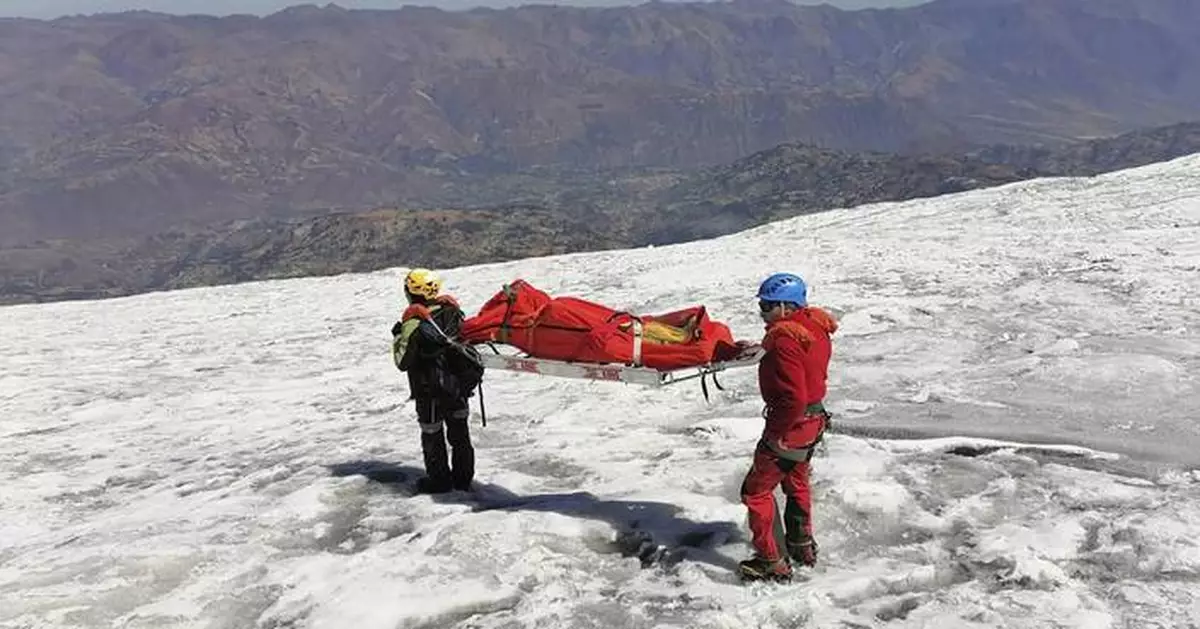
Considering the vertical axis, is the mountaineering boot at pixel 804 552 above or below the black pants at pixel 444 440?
below

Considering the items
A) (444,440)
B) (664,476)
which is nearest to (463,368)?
(444,440)

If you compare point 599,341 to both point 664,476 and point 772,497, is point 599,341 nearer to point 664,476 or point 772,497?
point 664,476

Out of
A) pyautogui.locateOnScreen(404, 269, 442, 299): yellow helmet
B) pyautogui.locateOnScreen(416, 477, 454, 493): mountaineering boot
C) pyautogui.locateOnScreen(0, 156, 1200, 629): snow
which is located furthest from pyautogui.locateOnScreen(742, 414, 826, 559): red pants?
pyautogui.locateOnScreen(404, 269, 442, 299): yellow helmet

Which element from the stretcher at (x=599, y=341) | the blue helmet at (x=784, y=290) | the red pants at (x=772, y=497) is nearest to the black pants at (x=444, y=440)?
the stretcher at (x=599, y=341)

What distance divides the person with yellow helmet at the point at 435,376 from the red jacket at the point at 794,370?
3.47m

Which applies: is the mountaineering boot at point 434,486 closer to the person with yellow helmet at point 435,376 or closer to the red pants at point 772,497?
the person with yellow helmet at point 435,376

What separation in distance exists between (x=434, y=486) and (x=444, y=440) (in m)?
0.49

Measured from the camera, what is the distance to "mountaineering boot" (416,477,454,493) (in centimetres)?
1005

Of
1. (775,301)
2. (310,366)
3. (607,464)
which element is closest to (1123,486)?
(775,301)

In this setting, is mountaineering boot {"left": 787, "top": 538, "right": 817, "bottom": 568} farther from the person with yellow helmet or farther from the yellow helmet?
the yellow helmet

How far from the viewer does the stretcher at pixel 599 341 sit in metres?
8.84

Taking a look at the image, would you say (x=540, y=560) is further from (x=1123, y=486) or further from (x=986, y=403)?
(x=986, y=403)

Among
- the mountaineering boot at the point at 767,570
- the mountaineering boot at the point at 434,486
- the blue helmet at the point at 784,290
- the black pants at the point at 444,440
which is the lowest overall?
the mountaineering boot at the point at 767,570

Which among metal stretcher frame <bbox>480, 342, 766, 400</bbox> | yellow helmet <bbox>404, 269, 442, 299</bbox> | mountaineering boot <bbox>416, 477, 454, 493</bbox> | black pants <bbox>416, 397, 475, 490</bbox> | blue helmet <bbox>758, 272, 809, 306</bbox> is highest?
yellow helmet <bbox>404, 269, 442, 299</bbox>
